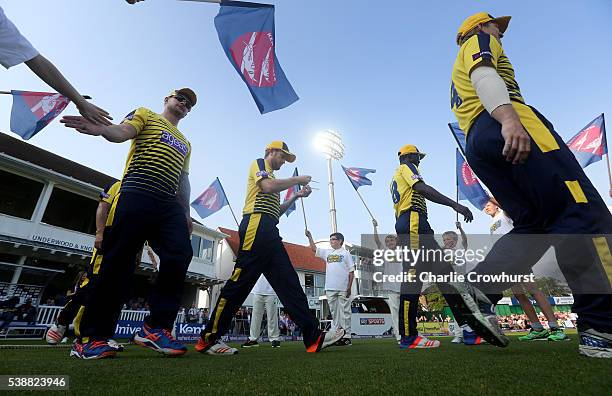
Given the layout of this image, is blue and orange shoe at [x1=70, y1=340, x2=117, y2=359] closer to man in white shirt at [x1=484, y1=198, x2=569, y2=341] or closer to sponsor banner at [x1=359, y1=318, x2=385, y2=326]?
man in white shirt at [x1=484, y1=198, x2=569, y2=341]

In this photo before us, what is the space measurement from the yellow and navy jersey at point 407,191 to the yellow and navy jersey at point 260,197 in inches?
Answer: 65.4

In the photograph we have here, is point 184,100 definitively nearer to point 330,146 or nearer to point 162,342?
point 162,342

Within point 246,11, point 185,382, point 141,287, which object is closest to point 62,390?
point 185,382

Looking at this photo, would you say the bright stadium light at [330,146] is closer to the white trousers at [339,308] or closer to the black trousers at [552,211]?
the white trousers at [339,308]

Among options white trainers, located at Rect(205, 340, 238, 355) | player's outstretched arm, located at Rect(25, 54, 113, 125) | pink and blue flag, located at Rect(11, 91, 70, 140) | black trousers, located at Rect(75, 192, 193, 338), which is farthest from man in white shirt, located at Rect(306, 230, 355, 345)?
pink and blue flag, located at Rect(11, 91, 70, 140)

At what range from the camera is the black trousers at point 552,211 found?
1.90 metres

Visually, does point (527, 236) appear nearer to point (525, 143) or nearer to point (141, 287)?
point (525, 143)

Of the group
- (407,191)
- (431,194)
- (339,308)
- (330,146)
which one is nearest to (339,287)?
(339,308)

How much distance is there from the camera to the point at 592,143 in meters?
9.02

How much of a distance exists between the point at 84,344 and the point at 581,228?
352 centimetres

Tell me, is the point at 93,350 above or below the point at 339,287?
below

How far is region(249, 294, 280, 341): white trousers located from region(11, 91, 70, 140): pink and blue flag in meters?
7.03

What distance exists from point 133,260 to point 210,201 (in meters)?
12.9

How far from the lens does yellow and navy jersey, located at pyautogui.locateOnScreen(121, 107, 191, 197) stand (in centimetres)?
305
